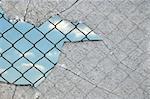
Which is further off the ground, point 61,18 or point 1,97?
point 61,18

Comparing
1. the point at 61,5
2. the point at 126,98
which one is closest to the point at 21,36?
the point at 61,5

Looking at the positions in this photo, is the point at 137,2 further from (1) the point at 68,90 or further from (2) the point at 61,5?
(1) the point at 68,90

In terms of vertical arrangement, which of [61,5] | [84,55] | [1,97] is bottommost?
[1,97]

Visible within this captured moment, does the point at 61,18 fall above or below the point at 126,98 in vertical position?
above

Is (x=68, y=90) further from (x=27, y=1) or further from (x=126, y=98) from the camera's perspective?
(x=27, y=1)

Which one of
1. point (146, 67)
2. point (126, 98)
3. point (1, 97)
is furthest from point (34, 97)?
point (146, 67)
